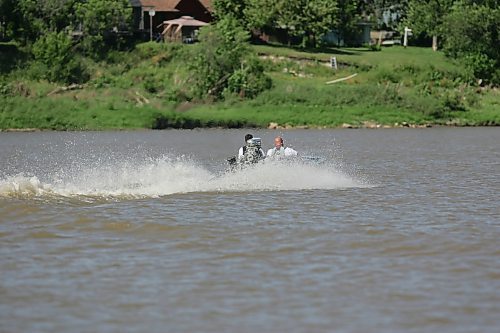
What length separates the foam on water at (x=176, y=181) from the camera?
21.7 meters

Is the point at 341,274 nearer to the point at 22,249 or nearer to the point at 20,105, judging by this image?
the point at 22,249

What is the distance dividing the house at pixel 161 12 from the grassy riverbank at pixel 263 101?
10.9 meters

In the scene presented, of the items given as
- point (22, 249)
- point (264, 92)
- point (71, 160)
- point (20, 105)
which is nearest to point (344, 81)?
point (264, 92)

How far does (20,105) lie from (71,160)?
73.6ft

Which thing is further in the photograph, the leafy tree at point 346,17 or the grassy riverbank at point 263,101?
the leafy tree at point 346,17

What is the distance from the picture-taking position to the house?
7794cm

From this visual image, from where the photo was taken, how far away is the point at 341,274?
1333cm

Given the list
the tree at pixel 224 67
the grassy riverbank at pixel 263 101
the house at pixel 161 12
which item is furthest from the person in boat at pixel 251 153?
the house at pixel 161 12

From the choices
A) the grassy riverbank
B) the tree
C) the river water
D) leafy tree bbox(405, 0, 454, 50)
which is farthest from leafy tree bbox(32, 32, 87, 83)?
the river water

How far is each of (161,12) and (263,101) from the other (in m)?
23.8

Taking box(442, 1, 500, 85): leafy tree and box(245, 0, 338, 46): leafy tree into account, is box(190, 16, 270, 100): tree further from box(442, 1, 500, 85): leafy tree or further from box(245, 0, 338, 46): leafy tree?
box(442, 1, 500, 85): leafy tree

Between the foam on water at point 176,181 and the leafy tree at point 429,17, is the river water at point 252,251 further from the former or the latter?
the leafy tree at point 429,17

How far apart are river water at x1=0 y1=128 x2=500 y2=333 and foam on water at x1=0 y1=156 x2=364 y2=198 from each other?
48mm

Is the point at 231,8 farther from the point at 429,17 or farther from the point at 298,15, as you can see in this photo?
the point at 429,17
